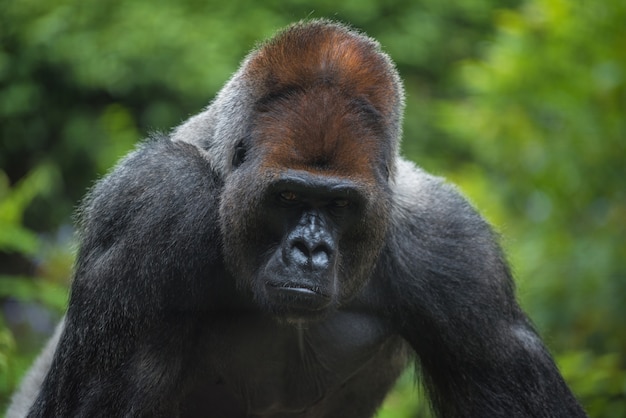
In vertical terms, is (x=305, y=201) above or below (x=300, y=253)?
above

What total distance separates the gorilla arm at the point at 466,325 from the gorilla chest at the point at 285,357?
23 centimetres

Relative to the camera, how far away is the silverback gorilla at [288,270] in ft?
14.6

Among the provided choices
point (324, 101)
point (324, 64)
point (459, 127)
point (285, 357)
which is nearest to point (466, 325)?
point (285, 357)

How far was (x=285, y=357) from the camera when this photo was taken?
201 inches

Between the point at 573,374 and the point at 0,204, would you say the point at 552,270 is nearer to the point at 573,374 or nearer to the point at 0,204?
the point at 573,374

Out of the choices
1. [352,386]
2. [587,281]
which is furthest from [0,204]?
[587,281]

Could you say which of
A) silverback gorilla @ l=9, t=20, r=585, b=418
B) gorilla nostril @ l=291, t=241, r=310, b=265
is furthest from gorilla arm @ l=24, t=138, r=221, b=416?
gorilla nostril @ l=291, t=241, r=310, b=265

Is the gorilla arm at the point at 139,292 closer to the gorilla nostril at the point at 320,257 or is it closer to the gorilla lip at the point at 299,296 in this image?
the gorilla lip at the point at 299,296

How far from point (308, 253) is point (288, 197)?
0.91ft

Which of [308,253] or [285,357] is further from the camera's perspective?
[285,357]

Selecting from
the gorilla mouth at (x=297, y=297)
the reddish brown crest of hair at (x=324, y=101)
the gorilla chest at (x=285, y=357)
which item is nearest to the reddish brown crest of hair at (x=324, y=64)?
the reddish brown crest of hair at (x=324, y=101)

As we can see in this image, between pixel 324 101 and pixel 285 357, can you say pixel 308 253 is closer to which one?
pixel 324 101

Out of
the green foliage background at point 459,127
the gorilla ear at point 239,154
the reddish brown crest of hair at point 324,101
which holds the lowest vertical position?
the gorilla ear at point 239,154

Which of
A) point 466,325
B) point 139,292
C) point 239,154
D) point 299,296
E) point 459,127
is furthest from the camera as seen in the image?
point 459,127
